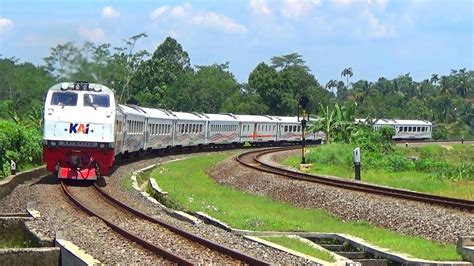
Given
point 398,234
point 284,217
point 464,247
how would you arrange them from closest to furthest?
1. point 464,247
2. point 398,234
3. point 284,217

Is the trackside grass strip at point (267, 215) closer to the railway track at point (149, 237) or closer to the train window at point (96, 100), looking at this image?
the railway track at point (149, 237)

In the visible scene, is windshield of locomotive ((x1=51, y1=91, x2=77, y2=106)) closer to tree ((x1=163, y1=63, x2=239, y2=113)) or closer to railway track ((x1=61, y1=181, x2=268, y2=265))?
railway track ((x1=61, y1=181, x2=268, y2=265))

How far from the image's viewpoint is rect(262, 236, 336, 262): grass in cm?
1155

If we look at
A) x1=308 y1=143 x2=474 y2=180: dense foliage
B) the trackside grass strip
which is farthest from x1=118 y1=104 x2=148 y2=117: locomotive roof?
x1=308 y1=143 x2=474 y2=180: dense foliage

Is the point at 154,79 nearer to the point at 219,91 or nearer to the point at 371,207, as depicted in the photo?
the point at 219,91

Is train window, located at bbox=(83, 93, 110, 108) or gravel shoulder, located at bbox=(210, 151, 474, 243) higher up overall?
train window, located at bbox=(83, 93, 110, 108)

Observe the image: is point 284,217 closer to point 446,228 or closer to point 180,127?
point 446,228

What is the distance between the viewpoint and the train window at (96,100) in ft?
75.9

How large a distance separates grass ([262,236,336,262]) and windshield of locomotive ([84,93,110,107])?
11103 mm

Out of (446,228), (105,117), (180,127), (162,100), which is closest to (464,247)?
(446,228)

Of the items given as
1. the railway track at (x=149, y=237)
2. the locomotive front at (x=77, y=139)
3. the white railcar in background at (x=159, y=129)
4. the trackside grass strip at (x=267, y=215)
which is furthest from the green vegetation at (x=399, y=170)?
the railway track at (x=149, y=237)

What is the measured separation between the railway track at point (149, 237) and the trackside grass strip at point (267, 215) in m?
1.70

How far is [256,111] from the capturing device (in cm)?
9006

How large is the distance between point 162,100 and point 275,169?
190ft
